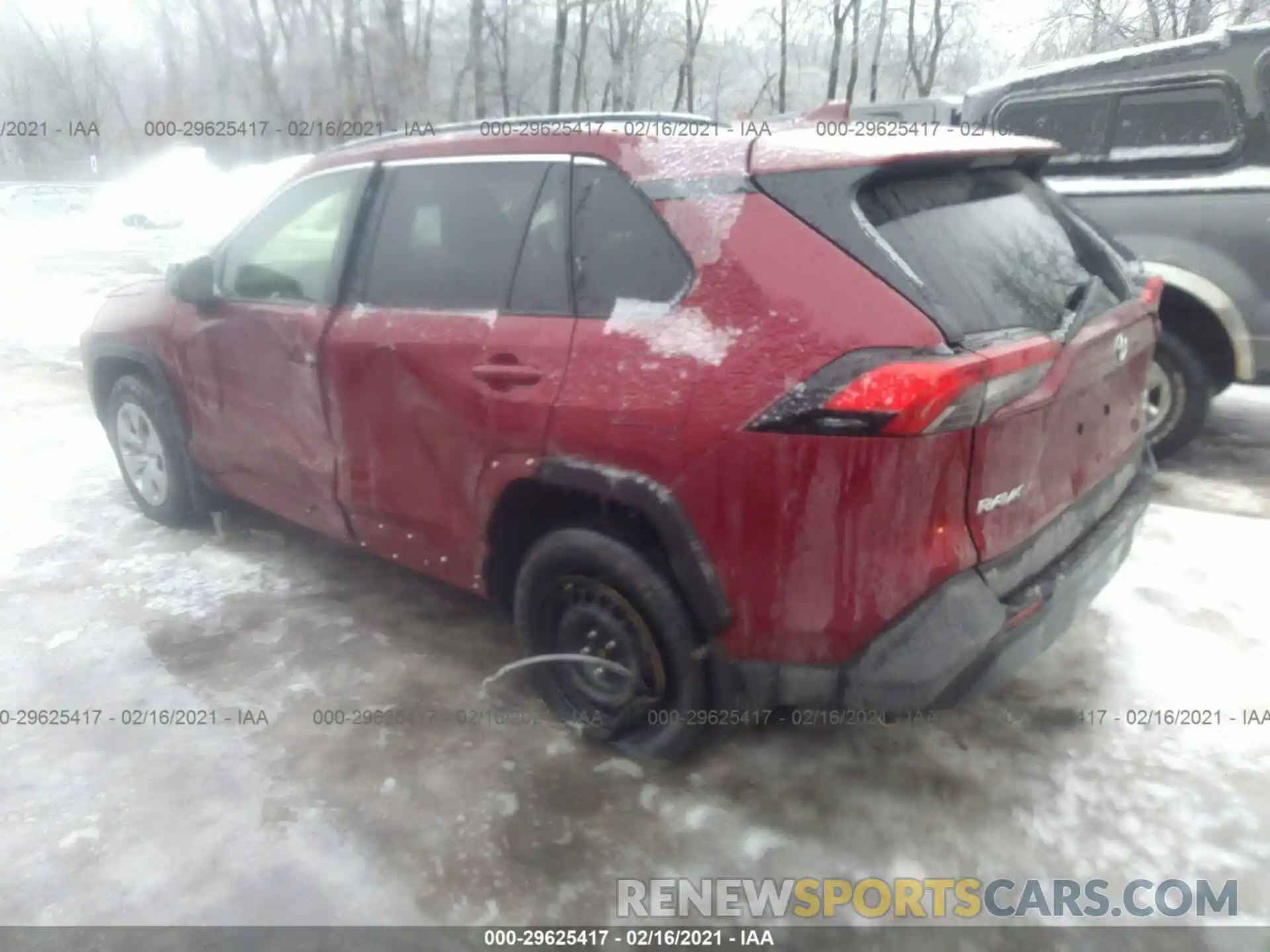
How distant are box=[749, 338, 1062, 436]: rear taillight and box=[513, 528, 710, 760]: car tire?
0.61 meters

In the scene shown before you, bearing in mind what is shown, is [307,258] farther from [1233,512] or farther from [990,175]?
[1233,512]

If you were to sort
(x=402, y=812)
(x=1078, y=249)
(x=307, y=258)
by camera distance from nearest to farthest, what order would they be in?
(x=402, y=812)
(x=1078, y=249)
(x=307, y=258)

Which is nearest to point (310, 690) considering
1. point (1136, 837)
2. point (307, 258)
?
point (307, 258)

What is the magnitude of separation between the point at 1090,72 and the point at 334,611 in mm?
4633

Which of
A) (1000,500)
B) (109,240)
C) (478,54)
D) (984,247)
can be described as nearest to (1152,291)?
(984,247)

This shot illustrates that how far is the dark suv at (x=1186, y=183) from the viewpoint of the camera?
14.6ft

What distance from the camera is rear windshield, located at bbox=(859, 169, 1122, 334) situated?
7.23 feet

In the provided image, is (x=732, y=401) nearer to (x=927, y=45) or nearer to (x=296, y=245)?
(x=296, y=245)

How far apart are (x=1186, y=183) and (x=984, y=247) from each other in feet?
9.55

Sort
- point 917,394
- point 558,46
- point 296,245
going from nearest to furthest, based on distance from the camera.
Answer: point 917,394, point 296,245, point 558,46

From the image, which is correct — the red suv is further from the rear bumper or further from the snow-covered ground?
the snow-covered ground

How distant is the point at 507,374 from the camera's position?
2646mm

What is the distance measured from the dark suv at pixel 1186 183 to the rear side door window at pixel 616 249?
2.82m

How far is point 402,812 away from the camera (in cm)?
260
